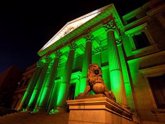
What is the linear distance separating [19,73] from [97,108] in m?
33.3

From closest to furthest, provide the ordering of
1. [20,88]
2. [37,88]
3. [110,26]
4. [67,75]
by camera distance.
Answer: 1. [110,26]
2. [67,75]
3. [37,88]
4. [20,88]

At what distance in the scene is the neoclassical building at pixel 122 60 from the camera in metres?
8.85

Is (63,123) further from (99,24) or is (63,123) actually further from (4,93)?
(4,93)

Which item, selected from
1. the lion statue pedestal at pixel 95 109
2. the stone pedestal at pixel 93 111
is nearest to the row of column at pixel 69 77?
the lion statue pedestal at pixel 95 109

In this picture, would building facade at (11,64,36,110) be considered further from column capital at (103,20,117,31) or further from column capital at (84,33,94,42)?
column capital at (103,20,117,31)

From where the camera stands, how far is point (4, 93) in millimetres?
26734

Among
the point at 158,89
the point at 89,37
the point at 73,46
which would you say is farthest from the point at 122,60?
the point at 73,46

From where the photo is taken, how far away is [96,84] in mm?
4770

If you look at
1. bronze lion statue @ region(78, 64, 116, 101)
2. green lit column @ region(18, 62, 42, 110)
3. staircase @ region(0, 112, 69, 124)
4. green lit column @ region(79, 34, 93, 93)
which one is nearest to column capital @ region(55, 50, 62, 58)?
green lit column @ region(18, 62, 42, 110)

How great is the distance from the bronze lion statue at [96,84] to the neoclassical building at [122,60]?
337 cm

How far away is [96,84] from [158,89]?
708cm

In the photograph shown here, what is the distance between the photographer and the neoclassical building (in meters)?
8.85

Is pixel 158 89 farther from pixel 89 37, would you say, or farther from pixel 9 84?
pixel 9 84

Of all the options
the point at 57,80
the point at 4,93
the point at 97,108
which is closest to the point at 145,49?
the point at 97,108
